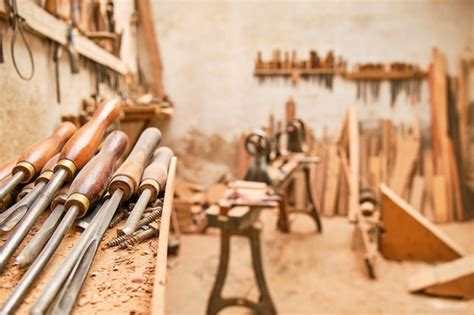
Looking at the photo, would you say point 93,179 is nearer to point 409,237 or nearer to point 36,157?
point 36,157

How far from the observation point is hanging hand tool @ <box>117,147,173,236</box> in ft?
3.14

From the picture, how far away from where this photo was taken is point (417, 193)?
17.7ft

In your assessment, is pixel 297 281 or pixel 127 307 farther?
pixel 297 281

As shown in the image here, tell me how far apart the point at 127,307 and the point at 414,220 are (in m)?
3.50

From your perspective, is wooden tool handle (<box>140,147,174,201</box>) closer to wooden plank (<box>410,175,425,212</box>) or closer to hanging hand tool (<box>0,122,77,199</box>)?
hanging hand tool (<box>0,122,77,199</box>)

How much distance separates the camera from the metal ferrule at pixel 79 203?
1.01 metres

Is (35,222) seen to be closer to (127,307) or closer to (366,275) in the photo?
(127,307)

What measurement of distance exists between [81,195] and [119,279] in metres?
0.29

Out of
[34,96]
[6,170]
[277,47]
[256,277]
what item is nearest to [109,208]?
[6,170]

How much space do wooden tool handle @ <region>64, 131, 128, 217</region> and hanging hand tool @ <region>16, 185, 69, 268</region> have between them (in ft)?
0.10

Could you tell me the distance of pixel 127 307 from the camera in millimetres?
755

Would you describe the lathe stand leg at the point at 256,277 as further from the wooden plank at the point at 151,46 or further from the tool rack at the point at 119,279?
the wooden plank at the point at 151,46

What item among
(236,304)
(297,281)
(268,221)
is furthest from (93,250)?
(268,221)

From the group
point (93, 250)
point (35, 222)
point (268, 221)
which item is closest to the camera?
point (93, 250)
